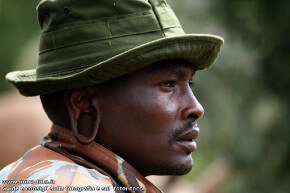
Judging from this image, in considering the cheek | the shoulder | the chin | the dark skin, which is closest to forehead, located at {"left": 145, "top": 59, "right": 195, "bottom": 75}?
the dark skin

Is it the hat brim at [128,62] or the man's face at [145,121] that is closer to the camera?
the hat brim at [128,62]

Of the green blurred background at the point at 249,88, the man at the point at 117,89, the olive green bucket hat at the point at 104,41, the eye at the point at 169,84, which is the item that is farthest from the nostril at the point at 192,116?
the green blurred background at the point at 249,88

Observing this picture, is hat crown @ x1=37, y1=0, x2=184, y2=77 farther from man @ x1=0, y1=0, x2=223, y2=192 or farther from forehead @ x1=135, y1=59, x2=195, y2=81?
forehead @ x1=135, y1=59, x2=195, y2=81

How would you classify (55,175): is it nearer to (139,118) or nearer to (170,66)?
(139,118)

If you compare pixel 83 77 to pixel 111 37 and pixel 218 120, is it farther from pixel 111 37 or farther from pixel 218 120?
pixel 218 120

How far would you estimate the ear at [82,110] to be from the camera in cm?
281

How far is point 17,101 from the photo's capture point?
7.07 m

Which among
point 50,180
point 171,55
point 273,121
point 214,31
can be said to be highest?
point 214,31

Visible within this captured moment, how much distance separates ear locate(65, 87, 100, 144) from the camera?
281cm

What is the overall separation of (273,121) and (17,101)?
3.55 meters

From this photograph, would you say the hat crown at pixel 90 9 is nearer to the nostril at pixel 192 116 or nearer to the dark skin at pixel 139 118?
the dark skin at pixel 139 118

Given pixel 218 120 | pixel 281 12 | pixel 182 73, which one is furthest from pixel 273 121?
pixel 182 73

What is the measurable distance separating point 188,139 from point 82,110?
21.5 inches

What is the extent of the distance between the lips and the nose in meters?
0.06
